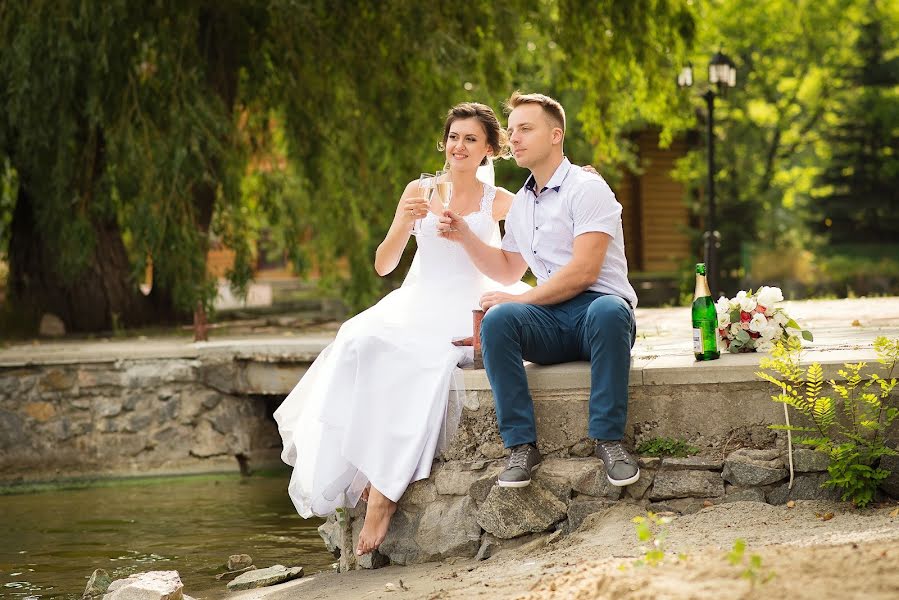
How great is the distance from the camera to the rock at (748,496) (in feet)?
15.6

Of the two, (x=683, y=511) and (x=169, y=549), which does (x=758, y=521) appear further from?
(x=169, y=549)

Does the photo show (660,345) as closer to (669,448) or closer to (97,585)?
(669,448)

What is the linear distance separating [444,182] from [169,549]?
2865 millimetres

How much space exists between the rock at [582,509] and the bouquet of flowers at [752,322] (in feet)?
3.16

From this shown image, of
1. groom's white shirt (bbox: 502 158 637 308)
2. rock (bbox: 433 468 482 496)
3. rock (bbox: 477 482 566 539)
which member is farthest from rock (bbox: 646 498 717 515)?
groom's white shirt (bbox: 502 158 637 308)

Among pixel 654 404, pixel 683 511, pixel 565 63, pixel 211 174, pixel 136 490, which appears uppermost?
pixel 565 63

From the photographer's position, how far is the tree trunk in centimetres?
1181

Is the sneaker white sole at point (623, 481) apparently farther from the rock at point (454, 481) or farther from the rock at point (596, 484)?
the rock at point (454, 481)

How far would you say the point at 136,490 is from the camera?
868 centimetres

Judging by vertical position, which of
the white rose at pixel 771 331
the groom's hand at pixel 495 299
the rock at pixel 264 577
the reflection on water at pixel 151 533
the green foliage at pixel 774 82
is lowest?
the reflection on water at pixel 151 533

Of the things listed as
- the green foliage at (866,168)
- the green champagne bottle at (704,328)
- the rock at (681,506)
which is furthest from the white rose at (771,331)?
the green foliage at (866,168)

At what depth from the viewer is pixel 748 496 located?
476cm

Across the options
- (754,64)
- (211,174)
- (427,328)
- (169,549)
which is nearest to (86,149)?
(211,174)

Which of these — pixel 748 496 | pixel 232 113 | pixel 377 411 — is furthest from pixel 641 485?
pixel 232 113
